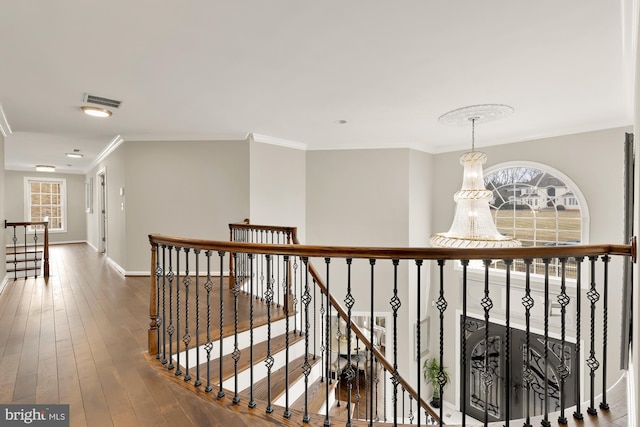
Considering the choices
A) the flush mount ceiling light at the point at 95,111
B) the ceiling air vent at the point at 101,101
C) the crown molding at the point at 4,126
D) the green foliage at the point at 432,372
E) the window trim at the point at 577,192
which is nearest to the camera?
the ceiling air vent at the point at 101,101

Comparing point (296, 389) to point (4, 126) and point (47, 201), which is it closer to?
point (4, 126)

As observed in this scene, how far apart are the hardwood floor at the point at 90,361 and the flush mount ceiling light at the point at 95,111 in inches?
93.5

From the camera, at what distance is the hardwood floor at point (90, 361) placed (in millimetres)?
1940

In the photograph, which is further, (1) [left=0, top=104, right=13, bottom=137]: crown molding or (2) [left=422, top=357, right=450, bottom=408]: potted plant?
(2) [left=422, top=357, right=450, bottom=408]: potted plant

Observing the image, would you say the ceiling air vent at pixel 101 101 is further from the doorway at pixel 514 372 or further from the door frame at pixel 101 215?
the doorway at pixel 514 372

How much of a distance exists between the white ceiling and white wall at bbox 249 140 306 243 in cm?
90

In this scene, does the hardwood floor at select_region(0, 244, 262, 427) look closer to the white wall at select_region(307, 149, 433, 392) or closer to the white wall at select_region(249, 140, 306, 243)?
the white wall at select_region(249, 140, 306, 243)

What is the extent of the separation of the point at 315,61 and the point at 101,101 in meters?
2.59

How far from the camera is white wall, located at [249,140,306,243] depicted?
5.27 metres

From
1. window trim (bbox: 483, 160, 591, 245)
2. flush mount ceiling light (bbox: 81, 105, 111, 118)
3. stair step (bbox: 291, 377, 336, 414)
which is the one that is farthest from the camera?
window trim (bbox: 483, 160, 591, 245)

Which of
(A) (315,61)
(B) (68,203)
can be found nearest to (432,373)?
(A) (315,61)

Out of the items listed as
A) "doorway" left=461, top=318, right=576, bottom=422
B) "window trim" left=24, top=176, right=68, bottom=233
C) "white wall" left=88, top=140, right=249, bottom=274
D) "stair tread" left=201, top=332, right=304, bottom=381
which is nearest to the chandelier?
"stair tread" left=201, top=332, right=304, bottom=381

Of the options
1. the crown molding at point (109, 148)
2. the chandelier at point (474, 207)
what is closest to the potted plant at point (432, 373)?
the chandelier at point (474, 207)

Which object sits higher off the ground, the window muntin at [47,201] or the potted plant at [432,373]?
the window muntin at [47,201]
